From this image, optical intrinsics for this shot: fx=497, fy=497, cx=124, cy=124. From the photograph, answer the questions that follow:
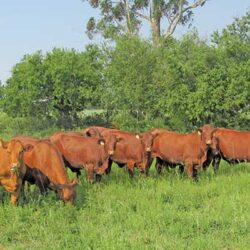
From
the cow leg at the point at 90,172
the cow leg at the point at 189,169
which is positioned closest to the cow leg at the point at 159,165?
the cow leg at the point at 189,169

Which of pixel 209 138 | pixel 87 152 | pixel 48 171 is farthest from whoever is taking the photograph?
pixel 209 138

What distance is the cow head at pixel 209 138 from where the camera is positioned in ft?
38.9

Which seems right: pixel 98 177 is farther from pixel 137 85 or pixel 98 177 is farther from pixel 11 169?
pixel 137 85

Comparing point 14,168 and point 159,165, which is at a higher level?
point 14,168

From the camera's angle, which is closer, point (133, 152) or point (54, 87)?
point (133, 152)

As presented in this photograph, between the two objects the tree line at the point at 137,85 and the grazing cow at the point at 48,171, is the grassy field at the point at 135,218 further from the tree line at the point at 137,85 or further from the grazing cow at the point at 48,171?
the tree line at the point at 137,85

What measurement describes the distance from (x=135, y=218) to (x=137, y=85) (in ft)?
52.5

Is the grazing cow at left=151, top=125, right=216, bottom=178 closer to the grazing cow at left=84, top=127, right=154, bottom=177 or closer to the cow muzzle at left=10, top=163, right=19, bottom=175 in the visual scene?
the grazing cow at left=84, top=127, right=154, bottom=177

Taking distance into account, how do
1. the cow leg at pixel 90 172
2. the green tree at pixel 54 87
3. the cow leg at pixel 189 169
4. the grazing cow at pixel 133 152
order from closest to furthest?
the cow leg at pixel 90 172
the cow leg at pixel 189 169
the grazing cow at pixel 133 152
the green tree at pixel 54 87

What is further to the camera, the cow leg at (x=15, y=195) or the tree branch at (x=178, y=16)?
the tree branch at (x=178, y=16)

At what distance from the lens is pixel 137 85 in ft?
75.9

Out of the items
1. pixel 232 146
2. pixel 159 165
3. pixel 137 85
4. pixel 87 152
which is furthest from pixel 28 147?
pixel 137 85

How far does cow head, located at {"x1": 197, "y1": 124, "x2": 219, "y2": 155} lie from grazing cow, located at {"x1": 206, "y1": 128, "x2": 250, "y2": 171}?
0.41ft

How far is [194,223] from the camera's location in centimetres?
715
